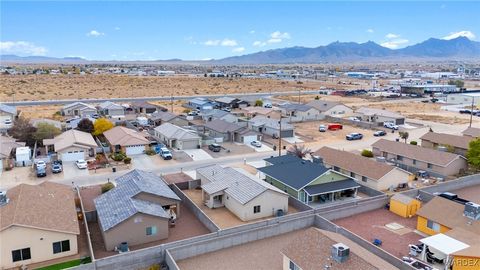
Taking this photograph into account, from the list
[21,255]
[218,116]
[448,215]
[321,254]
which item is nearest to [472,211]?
[448,215]

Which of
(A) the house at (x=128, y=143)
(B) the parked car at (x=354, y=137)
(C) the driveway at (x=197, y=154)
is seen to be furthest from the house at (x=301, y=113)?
(A) the house at (x=128, y=143)

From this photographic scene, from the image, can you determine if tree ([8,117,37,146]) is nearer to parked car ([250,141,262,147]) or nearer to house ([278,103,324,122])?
parked car ([250,141,262,147])

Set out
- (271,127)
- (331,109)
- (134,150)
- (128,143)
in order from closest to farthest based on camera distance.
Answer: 1. (128,143)
2. (134,150)
3. (271,127)
4. (331,109)

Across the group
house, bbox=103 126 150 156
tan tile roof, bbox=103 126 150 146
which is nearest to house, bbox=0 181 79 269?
house, bbox=103 126 150 156

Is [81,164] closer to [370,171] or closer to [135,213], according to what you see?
[135,213]

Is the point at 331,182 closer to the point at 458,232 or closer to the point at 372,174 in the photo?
the point at 372,174

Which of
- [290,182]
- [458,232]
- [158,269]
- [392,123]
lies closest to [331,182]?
[290,182]
